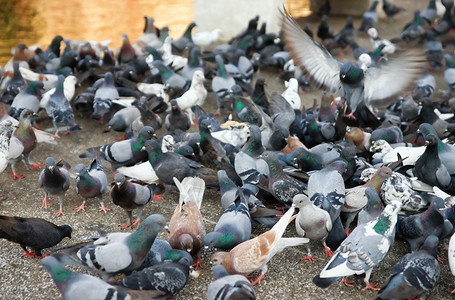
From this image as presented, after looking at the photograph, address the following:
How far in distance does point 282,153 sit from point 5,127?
3.52 meters

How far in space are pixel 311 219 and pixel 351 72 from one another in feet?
8.64

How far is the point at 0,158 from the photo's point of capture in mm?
6469

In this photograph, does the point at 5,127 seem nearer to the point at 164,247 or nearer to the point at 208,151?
the point at 208,151

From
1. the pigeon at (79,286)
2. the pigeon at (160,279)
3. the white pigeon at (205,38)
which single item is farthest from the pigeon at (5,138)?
the white pigeon at (205,38)

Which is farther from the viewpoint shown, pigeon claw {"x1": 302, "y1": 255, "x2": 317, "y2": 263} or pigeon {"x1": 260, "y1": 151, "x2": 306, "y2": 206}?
pigeon {"x1": 260, "y1": 151, "x2": 306, "y2": 206}

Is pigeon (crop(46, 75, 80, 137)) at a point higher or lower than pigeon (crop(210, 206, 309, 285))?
lower

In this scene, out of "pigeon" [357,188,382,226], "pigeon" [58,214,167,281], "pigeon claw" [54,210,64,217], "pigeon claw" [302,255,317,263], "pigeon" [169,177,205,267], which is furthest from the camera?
"pigeon claw" [54,210,64,217]

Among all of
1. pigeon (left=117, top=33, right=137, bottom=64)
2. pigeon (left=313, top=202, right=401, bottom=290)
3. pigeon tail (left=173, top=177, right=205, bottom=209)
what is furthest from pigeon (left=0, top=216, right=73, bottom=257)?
pigeon (left=117, top=33, right=137, bottom=64)

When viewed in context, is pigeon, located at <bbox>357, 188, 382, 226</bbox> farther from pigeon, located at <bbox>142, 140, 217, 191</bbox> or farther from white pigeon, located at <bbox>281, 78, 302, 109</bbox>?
white pigeon, located at <bbox>281, 78, 302, 109</bbox>

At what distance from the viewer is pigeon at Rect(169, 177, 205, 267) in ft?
17.5

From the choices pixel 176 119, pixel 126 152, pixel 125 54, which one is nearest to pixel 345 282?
pixel 126 152

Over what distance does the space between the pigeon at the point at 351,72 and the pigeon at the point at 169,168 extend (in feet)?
7.39

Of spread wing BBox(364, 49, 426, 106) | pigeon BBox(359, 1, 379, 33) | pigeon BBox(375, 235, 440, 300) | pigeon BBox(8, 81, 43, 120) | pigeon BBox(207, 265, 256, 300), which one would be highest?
spread wing BBox(364, 49, 426, 106)

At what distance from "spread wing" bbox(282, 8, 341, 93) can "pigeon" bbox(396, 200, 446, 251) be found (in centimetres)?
271
